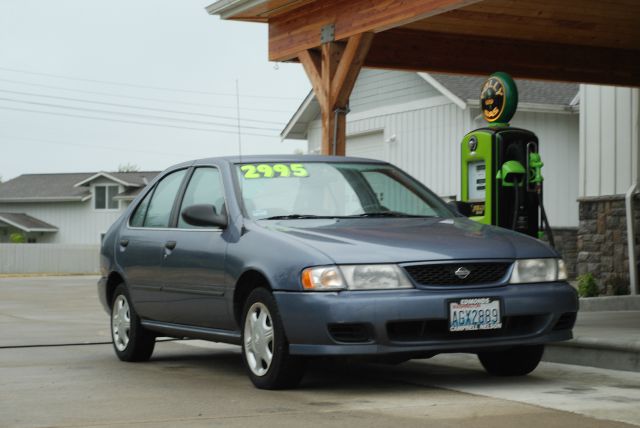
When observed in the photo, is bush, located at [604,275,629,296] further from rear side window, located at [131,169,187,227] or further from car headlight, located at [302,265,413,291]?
car headlight, located at [302,265,413,291]

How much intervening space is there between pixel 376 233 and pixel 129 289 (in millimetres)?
2791

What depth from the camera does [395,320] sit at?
6926mm

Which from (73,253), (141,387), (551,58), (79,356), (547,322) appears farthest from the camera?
(73,253)

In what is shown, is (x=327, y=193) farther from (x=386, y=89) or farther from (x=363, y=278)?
(x=386, y=89)

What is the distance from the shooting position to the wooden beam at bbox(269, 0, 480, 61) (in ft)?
37.2

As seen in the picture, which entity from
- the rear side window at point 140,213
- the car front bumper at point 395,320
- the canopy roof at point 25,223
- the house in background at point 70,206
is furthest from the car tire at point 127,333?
the canopy roof at point 25,223

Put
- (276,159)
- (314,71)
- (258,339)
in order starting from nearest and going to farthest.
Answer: (258,339) < (276,159) < (314,71)

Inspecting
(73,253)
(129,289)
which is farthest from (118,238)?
(73,253)

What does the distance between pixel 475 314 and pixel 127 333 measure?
142 inches

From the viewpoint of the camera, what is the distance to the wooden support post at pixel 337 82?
1260 centimetres

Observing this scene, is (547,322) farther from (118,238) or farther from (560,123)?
(560,123)

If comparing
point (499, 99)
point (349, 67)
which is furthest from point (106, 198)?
point (499, 99)

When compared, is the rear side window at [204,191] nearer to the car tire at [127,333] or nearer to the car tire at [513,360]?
the car tire at [127,333]

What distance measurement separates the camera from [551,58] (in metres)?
15.2
